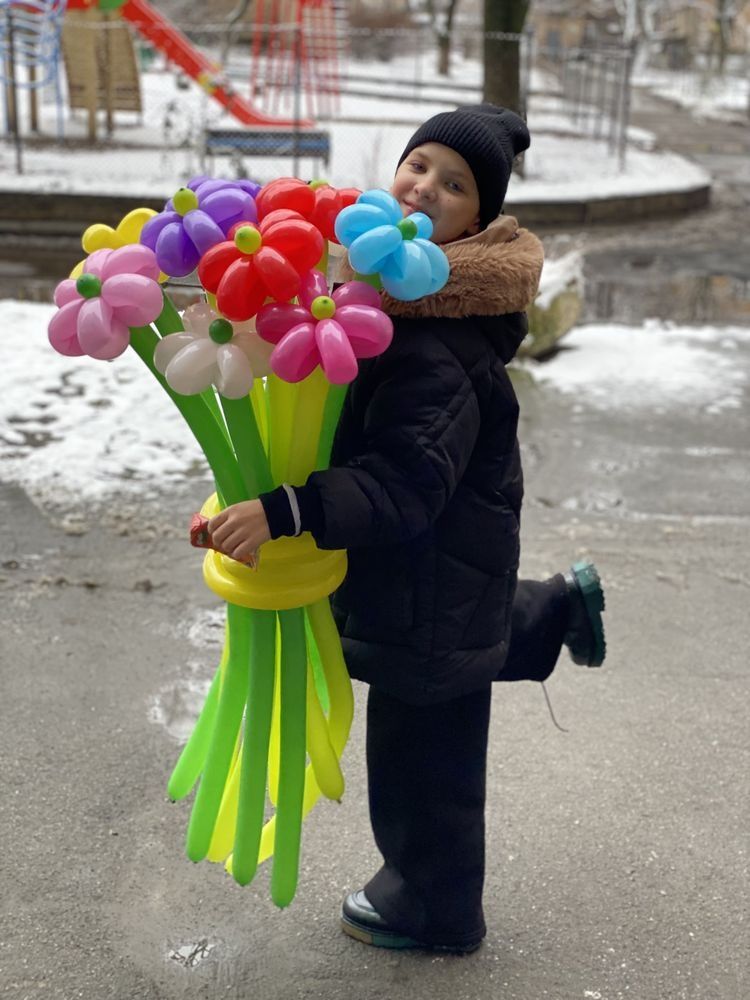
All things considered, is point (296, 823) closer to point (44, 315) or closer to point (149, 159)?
point (44, 315)

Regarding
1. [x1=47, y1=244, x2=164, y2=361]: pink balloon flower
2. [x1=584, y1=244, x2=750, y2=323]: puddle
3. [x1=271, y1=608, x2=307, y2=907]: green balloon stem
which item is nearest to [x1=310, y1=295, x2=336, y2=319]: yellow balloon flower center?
[x1=47, y1=244, x2=164, y2=361]: pink balloon flower

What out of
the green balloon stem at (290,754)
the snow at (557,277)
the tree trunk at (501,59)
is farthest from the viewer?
the tree trunk at (501,59)

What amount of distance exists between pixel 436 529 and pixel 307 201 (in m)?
0.59

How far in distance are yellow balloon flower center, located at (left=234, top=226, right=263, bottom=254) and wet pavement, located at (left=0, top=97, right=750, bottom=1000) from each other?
141cm

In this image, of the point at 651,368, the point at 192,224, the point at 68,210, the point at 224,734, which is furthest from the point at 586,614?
the point at 68,210

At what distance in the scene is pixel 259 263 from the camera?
5.85ft

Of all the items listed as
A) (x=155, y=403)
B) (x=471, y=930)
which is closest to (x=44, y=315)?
(x=155, y=403)

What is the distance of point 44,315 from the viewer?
7180mm

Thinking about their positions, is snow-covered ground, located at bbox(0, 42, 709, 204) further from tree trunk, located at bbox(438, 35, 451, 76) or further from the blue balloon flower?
the blue balloon flower

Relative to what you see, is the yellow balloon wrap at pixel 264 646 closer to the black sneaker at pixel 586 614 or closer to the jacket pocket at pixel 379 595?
the jacket pocket at pixel 379 595

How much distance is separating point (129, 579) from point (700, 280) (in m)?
7.03

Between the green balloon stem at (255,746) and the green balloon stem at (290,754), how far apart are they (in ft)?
0.08

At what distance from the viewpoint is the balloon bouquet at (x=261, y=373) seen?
181cm

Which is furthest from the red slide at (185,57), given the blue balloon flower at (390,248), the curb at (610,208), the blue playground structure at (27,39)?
the blue balloon flower at (390,248)
